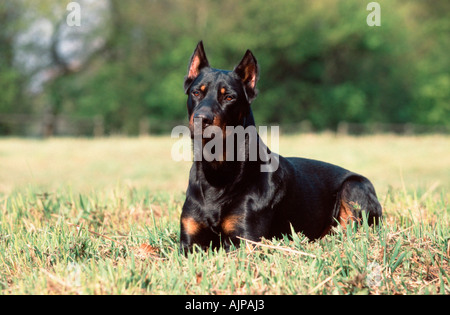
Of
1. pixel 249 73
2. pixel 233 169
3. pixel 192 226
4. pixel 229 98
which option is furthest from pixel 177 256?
pixel 249 73

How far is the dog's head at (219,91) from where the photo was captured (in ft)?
12.0

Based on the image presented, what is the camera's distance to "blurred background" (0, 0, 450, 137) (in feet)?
129

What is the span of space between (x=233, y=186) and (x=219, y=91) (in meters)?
0.81

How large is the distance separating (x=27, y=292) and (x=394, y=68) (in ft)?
155

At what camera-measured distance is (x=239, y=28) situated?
135 feet

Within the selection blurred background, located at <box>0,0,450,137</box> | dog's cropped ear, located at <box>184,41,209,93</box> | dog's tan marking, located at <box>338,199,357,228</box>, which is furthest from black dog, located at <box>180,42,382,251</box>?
blurred background, located at <box>0,0,450,137</box>

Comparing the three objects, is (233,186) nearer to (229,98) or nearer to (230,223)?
(230,223)

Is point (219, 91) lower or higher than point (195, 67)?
lower

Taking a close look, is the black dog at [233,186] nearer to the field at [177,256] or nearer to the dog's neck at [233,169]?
the dog's neck at [233,169]

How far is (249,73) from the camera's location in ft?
13.8

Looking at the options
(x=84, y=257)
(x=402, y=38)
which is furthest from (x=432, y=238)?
(x=402, y=38)

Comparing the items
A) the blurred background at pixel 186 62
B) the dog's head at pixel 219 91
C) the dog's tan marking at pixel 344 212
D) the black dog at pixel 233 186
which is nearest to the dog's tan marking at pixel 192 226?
the black dog at pixel 233 186

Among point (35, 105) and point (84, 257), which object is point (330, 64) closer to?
point (35, 105)

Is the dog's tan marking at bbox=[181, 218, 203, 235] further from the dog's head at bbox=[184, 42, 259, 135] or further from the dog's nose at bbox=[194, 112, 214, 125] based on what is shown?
the dog's nose at bbox=[194, 112, 214, 125]
